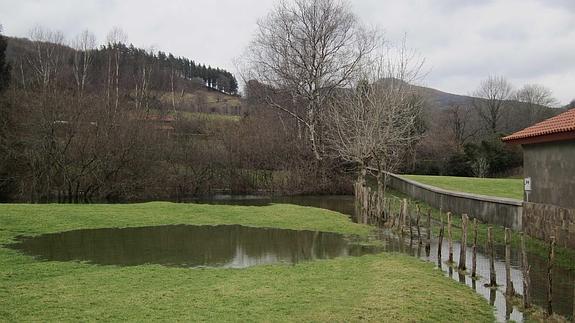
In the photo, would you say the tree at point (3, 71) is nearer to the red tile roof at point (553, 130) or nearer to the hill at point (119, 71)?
the hill at point (119, 71)

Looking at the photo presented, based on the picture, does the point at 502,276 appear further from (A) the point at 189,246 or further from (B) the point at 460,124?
(B) the point at 460,124

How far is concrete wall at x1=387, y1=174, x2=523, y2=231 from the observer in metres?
17.1

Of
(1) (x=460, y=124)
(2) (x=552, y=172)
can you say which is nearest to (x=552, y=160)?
(2) (x=552, y=172)

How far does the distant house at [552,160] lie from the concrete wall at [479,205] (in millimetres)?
1486

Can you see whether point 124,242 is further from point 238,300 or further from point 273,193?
point 273,193

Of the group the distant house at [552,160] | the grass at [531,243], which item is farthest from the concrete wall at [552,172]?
the grass at [531,243]

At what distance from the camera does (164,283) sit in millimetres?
9836

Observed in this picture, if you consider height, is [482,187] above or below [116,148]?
below

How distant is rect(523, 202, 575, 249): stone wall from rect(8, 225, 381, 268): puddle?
193 inches

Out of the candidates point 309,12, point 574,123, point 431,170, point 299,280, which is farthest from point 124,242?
point 431,170

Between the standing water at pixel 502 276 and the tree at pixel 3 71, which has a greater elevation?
the tree at pixel 3 71

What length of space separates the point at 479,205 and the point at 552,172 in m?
5.68

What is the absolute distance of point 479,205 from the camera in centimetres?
1997

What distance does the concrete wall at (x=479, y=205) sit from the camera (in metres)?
17.1
